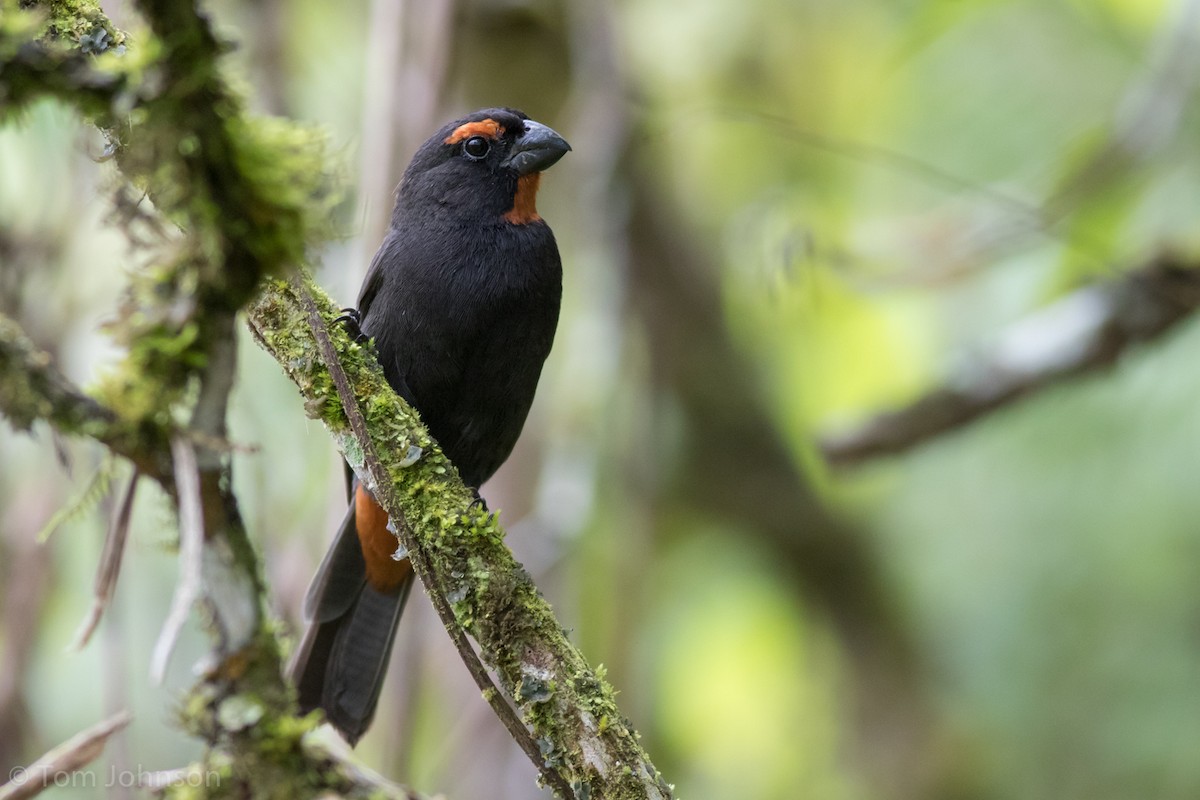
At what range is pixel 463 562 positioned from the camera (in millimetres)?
1821

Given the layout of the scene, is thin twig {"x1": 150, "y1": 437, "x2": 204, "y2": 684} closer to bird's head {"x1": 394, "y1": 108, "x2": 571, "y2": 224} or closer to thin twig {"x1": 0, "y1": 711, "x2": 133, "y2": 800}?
thin twig {"x1": 0, "y1": 711, "x2": 133, "y2": 800}

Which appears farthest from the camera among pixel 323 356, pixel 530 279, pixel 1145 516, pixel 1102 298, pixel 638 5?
pixel 638 5

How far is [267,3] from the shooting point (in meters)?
4.46

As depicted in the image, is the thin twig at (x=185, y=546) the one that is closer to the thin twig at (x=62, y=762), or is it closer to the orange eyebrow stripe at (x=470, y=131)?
the thin twig at (x=62, y=762)

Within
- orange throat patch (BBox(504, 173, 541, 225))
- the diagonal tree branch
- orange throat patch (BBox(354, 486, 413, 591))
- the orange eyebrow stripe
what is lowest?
orange throat patch (BBox(354, 486, 413, 591))

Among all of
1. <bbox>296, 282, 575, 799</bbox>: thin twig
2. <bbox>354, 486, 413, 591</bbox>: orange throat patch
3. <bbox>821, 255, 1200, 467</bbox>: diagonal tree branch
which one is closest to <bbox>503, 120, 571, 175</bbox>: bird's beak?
<bbox>354, 486, 413, 591</bbox>: orange throat patch

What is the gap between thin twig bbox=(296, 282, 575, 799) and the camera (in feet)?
5.49

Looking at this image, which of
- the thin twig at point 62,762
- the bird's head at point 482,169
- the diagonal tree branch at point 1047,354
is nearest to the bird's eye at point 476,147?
the bird's head at point 482,169

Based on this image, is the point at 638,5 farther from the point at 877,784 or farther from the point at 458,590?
the point at 458,590

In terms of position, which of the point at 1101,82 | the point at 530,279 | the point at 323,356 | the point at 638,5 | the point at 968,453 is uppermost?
the point at 1101,82

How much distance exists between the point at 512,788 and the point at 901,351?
2895 mm

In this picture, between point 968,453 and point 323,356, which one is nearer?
point 323,356

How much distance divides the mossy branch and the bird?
0.87 m

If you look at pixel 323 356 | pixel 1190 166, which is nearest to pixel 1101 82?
pixel 1190 166
